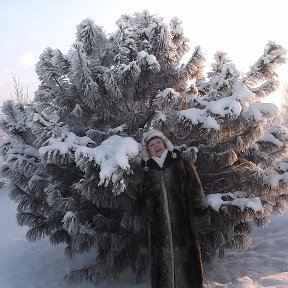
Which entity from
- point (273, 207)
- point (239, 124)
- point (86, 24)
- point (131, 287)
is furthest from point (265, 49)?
point (131, 287)

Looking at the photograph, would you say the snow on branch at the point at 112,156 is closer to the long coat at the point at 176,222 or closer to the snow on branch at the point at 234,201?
the long coat at the point at 176,222

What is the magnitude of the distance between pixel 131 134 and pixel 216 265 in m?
2.45

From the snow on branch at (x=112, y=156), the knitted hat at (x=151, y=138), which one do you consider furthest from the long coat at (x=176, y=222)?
the snow on branch at (x=112, y=156)

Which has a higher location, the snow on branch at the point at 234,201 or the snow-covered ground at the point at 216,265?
the snow on branch at the point at 234,201

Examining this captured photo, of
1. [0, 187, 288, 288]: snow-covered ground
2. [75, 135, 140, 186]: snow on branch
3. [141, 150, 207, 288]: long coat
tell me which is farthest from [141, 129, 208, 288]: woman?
[0, 187, 288, 288]: snow-covered ground

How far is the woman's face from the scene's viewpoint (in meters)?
3.66

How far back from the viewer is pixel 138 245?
471cm

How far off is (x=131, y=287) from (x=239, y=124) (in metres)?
2.65

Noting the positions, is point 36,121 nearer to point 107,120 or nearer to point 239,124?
point 107,120

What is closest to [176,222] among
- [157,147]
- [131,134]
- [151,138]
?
[157,147]

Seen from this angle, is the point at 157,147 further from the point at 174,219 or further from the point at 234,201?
the point at 234,201

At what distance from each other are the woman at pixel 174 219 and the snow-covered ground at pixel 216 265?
1028mm

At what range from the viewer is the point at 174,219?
3551mm

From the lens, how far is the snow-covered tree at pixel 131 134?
13.3 feet
